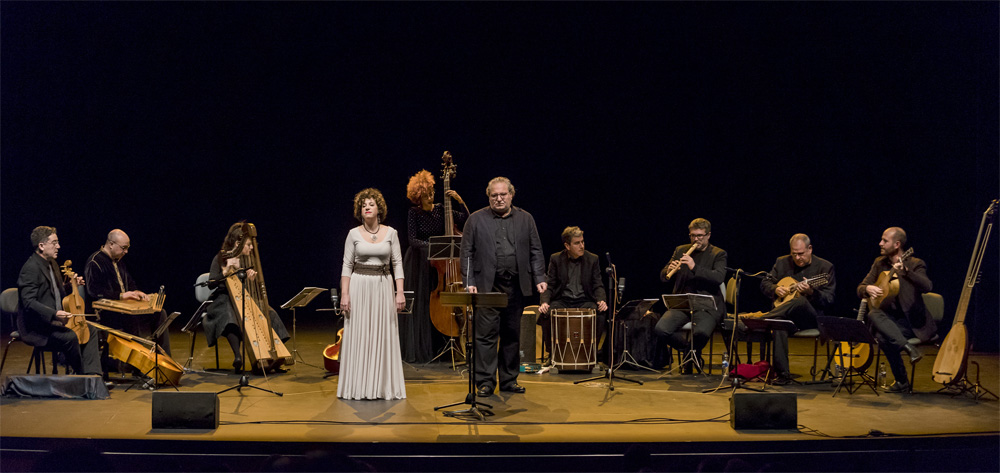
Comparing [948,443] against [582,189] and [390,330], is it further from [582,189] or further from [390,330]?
[582,189]

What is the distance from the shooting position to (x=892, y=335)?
5.91 metres

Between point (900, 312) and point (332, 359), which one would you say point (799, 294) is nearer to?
point (900, 312)

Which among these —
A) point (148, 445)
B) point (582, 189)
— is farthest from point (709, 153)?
point (148, 445)

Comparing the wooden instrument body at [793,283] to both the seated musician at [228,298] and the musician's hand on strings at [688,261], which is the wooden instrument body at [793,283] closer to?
the musician's hand on strings at [688,261]

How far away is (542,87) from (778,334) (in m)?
4.53

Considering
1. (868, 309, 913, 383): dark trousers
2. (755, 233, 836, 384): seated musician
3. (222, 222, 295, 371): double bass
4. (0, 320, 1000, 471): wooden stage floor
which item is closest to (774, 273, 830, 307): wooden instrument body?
(755, 233, 836, 384): seated musician

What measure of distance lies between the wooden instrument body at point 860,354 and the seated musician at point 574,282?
6.92 feet

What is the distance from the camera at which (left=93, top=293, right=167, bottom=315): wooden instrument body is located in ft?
19.4

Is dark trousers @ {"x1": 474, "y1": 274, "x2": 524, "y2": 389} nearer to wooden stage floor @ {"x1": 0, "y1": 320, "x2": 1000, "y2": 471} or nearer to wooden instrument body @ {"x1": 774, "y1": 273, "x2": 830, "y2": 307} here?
wooden stage floor @ {"x1": 0, "y1": 320, "x2": 1000, "y2": 471}

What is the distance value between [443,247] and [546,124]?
138 inches

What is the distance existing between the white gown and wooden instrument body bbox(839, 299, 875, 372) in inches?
145

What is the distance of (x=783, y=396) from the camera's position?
4.41 meters

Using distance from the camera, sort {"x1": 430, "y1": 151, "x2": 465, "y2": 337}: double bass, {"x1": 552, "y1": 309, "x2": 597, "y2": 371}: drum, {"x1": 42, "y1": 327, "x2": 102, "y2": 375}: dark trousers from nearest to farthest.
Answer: {"x1": 42, "y1": 327, "x2": 102, "y2": 375}: dark trousers, {"x1": 552, "y1": 309, "x2": 597, "y2": 371}: drum, {"x1": 430, "y1": 151, "x2": 465, "y2": 337}: double bass

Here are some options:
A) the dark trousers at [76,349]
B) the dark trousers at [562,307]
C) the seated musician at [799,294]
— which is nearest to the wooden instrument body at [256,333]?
the dark trousers at [76,349]
